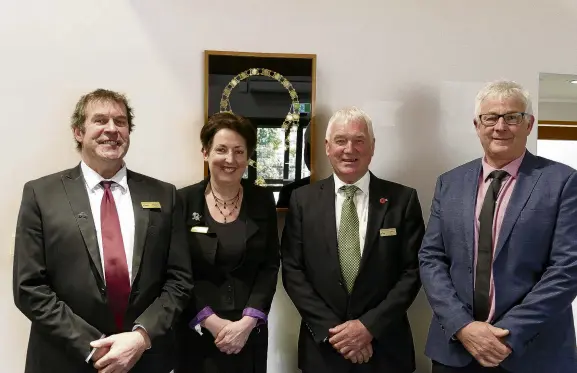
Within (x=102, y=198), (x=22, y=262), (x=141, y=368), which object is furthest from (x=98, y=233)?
(x=141, y=368)

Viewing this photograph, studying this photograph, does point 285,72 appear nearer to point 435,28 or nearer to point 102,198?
point 435,28

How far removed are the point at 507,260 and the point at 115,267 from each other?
1.55 meters

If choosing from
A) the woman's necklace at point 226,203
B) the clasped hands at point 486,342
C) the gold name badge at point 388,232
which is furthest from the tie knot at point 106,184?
the clasped hands at point 486,342

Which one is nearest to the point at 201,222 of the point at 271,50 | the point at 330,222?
the point at 330,222

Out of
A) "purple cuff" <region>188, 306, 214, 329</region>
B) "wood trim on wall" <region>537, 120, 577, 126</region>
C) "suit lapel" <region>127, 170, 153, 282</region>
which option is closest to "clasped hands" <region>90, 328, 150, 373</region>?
"suit lapel" <region>127, 170, 153, 282</region>

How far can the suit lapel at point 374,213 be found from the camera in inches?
97.7

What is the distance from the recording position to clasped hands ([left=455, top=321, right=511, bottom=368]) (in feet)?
6.75

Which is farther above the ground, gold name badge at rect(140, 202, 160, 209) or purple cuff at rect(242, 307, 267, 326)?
gold name badge at rect(140, 202, 160, 209)

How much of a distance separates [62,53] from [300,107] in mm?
1315

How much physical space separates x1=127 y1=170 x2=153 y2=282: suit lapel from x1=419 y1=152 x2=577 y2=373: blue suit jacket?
123cm

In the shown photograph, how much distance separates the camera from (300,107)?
3021 mm

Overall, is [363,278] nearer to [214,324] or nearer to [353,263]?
[353,263]

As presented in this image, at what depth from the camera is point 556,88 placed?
3.90m

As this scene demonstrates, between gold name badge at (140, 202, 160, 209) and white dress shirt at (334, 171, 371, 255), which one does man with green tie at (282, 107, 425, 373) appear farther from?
gold name badge at (140, 202, 160, 209)
